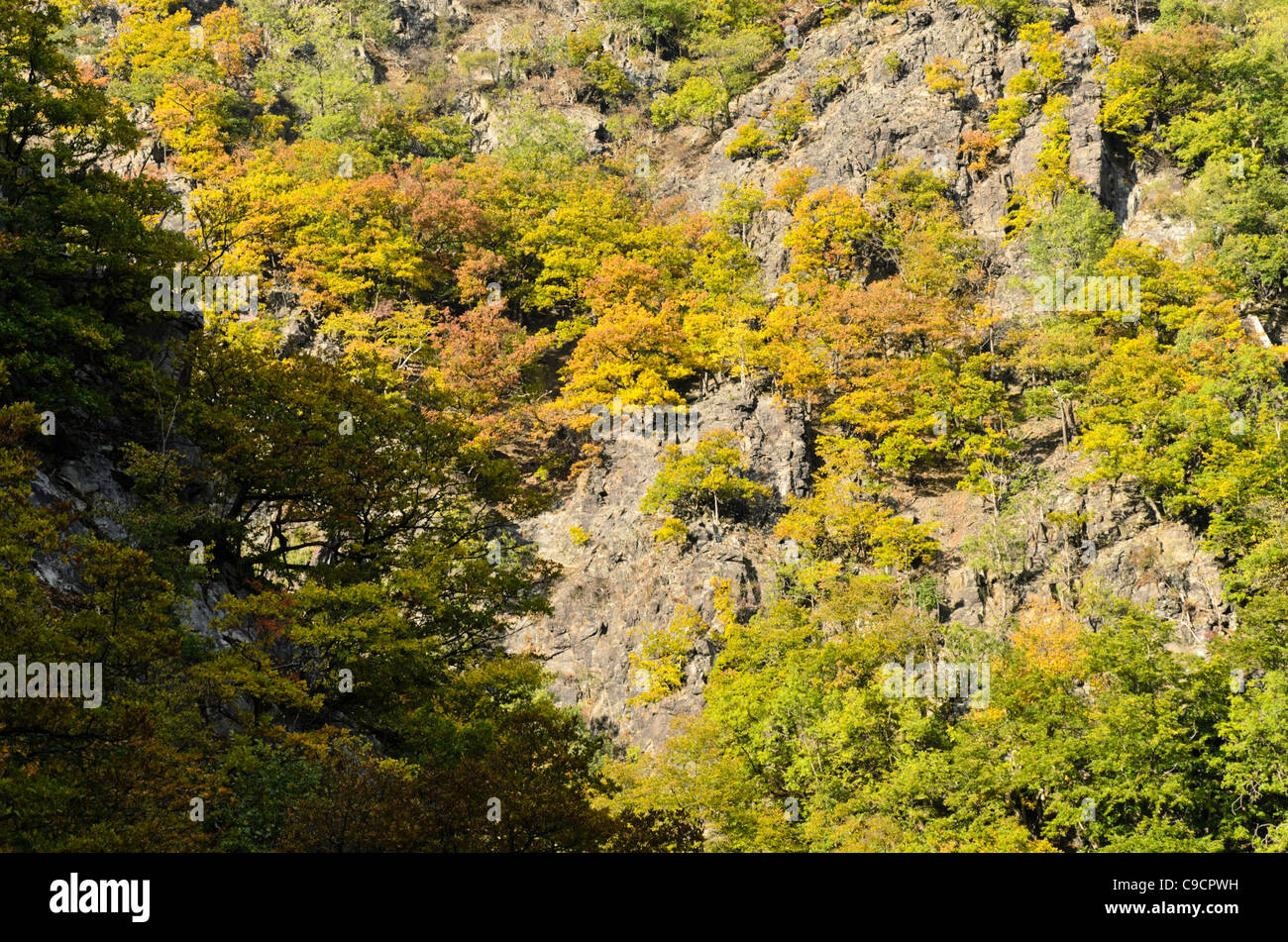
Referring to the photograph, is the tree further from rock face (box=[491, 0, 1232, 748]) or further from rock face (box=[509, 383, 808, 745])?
rock face (box=[509, 383, 808, 745])

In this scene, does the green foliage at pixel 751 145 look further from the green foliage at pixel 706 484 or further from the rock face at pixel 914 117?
the green foliage at pixel 706 484

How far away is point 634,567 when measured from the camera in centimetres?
3912

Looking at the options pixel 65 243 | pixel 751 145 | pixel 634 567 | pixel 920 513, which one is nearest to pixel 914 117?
pixel 751 145

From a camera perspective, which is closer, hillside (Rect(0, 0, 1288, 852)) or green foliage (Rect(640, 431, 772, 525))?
hillside (Rect(0, 0, 1288, 852))

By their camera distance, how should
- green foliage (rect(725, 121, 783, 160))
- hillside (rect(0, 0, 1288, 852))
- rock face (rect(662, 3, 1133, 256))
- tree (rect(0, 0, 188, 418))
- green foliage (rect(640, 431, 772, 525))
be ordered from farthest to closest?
green foliage (rect(725, 121, 783, 160)), rock face (rect(662, 3, 1133, 256)), green foliage (rect(640, 431, 772, 525)), tree (rect(0, 0, 188, 418)), hillside (rect(0, 0, 1288, 852))

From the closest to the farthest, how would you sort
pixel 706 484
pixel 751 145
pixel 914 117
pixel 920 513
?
pixel 706 484 < pixel 920 513 < pixel 914 117 < pixel 751 145

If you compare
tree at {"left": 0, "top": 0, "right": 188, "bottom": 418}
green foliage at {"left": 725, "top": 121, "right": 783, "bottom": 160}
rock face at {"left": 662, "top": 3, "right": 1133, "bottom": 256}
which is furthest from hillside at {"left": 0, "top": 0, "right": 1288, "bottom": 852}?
rock face at {"left": 662, "top": 3, "right": 1133, "bottom": 256}

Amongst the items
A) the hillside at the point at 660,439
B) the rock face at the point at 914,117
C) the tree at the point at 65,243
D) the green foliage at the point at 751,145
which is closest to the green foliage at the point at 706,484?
the hillside at the point at 660,439

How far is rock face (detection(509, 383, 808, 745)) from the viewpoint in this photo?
119ft

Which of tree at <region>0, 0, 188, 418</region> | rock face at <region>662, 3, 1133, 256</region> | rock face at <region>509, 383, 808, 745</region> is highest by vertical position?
rock face at <region>662, 3, 1133, 256</region>

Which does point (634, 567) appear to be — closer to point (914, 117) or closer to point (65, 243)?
point (65, 243)

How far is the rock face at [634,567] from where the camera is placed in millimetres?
36250
